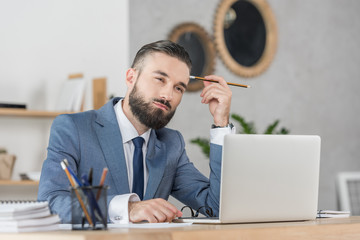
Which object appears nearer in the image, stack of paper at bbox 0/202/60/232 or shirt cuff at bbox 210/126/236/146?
stack of paper at bbox 0/202/60/232

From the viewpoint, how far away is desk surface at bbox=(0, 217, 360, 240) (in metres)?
1.19

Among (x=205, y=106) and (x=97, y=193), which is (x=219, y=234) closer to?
(x=97, y=193)

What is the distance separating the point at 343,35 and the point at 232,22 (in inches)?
50.8

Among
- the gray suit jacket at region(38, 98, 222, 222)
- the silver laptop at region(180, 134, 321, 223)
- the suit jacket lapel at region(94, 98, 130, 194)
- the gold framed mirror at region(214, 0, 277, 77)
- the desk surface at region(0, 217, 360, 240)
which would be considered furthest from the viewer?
the gold framed mirror at region(214, 0, 277, 77)

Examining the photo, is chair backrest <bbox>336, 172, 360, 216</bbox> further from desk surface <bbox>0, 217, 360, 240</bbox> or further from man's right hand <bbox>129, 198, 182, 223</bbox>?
man's right hand <bbox>129, 198, 182, 223</bbox>

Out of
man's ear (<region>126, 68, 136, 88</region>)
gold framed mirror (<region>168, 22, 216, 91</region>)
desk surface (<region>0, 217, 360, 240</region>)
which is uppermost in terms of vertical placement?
gold framed mirror (<region>168, 22, 216, 91</region>)

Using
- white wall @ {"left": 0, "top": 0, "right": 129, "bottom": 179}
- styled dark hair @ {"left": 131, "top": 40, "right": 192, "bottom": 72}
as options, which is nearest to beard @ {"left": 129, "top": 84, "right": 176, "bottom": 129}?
styled dark hair @ {"left": 131, "top": 40, "right": 192, "bottom": 72}

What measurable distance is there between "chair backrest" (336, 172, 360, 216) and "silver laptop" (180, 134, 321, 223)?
3.53m

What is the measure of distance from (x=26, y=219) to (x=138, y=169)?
0.80 metres

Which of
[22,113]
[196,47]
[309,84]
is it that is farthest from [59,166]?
[309,84]

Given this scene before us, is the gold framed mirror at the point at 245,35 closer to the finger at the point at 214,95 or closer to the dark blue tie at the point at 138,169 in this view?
the finger at the point at 214,95

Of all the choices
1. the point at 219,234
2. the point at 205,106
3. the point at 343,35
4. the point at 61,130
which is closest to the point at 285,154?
the point at 219,234

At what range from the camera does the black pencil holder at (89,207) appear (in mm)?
1331

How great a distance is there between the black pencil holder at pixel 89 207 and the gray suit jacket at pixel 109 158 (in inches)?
16.5
